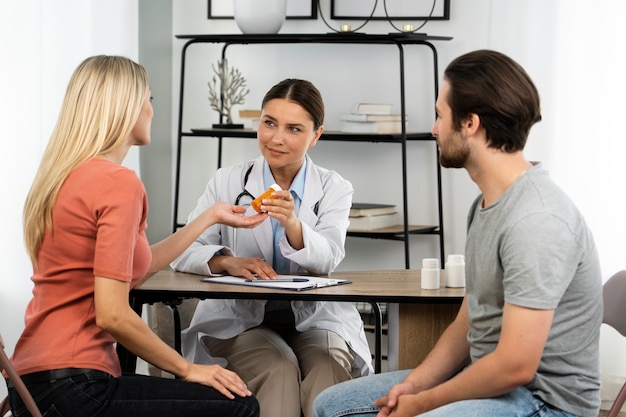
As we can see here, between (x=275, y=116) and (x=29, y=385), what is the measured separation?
4.35 ft

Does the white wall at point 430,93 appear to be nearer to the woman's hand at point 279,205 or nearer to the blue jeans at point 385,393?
the woman's hand at point 279,205

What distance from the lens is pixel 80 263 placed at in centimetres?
209

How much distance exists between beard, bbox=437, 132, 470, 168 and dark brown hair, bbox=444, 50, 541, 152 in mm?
44

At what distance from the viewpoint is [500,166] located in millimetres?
1928

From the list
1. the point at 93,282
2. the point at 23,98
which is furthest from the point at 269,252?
the point at 23,98

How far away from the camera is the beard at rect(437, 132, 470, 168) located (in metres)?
1.95

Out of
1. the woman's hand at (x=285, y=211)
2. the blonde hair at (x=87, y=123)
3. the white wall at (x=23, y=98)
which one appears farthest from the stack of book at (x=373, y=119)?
the blonde hair at (x=87, y=123)

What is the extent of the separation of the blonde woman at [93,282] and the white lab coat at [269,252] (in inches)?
27.8

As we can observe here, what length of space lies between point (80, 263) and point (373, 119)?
2.39m

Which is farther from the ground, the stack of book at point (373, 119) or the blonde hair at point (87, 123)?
the stack of book at point (373, 119)

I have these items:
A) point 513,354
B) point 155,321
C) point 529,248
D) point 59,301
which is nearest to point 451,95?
point 529,248

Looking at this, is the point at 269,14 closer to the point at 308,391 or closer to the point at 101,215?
the point at 308,391

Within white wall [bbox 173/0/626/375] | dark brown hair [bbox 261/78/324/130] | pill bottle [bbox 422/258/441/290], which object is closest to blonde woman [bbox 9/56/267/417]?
pill bottle [bbox 422/258/441/290]

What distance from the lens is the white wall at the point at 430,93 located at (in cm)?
400
